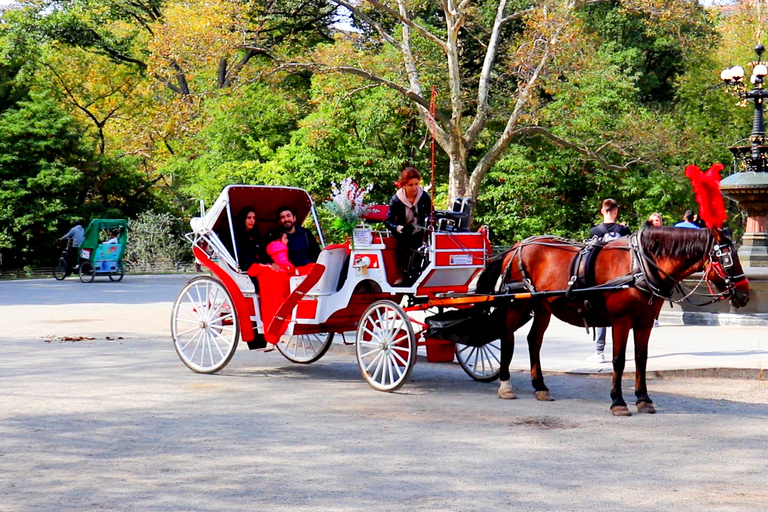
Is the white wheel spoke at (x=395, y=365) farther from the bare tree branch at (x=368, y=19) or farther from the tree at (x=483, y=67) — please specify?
the bare tree branch at (x=368, y=19)

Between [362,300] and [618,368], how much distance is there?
3.17 meters

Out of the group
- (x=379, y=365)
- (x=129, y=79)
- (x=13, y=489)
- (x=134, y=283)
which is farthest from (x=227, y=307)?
(x=129, y=79)

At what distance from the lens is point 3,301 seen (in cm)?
2333

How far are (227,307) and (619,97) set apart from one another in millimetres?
27933

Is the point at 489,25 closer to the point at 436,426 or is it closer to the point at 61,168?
the point at 61,168

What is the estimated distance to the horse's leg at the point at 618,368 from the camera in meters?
9.01

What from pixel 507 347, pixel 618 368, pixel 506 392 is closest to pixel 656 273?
pixel 618 368

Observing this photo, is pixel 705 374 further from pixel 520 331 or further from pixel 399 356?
pixel 520 331

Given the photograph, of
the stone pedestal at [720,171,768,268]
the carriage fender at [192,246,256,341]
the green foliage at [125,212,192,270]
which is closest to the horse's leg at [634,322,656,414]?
the carriage fender at [192,246,256,341]

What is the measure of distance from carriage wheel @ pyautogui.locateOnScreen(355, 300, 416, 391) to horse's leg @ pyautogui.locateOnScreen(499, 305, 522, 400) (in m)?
0.93

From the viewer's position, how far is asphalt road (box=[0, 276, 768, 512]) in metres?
6.14

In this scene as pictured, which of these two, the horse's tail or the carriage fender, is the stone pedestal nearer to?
the horse's tail

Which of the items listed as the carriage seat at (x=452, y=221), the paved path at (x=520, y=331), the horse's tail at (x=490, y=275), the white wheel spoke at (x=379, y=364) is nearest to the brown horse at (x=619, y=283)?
the horse's tail at (x=490, y=275)

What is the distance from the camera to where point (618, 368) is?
9.15m
